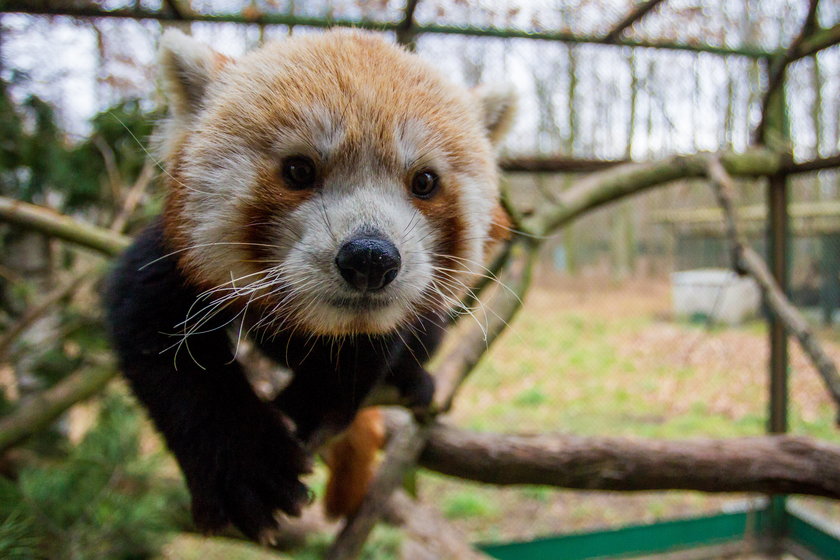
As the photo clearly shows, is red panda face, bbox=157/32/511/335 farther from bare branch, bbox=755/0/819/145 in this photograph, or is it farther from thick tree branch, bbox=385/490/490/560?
bare branch, bbox=755/0/819/145

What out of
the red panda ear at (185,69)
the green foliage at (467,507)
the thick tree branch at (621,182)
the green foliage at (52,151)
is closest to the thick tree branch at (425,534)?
the green foliage at (467,507)

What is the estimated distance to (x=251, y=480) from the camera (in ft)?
3.98

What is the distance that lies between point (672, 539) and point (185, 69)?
3909mm

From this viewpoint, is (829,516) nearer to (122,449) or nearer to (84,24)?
(122,449)

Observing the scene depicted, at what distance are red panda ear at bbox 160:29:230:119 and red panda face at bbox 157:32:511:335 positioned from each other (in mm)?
87

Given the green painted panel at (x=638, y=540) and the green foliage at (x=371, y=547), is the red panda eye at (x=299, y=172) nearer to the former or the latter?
the green foliage at (x=371, y=547)

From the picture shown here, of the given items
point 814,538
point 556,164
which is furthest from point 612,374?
point 556,164

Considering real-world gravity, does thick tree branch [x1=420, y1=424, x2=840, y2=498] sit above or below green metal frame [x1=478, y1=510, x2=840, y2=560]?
above

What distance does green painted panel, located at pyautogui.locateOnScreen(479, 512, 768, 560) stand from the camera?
3510 mm

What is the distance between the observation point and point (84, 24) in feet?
9.54

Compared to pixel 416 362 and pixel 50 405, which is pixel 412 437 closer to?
pixel 416 362

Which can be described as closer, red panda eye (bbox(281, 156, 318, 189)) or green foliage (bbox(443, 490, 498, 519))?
red panda eye (bbox(281, 156, 318, 189))

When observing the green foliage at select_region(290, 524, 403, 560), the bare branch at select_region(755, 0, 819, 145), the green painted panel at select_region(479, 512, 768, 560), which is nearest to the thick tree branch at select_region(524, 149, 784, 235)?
the bare branch at select_region(755, 0, 819, 145)

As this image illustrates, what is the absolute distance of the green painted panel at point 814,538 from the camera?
Answer: 3.36 metres
